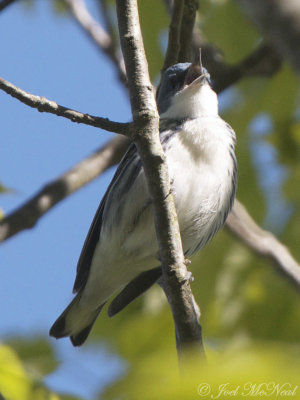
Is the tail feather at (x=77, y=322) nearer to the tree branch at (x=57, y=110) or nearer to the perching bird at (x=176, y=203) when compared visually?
the perching bird at (x=176, y=203)

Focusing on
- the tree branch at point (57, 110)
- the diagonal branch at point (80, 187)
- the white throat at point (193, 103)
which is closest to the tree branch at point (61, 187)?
the diagonal branch at point (80, 187)

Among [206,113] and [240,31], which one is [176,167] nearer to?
[206,113]

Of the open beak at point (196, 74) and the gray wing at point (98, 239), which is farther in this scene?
the open beak at point (196, 74)

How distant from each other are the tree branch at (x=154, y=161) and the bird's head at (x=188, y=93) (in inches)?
67.7

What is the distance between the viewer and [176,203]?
4.08 m

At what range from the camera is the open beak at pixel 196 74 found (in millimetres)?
4477

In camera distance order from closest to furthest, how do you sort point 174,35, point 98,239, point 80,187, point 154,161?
1. point 154,161
2. point 174,35
3. point 80,187
4. point 98,239

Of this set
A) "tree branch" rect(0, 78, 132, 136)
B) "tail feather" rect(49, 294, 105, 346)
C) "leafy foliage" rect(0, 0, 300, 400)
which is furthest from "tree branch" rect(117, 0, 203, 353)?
"tail feather" rect(49, 294, 105, 346)

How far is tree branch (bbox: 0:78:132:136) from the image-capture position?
2639mm

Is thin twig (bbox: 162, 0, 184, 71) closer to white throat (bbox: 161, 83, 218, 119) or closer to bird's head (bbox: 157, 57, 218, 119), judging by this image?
bird's head (bbox: 157, 57, 218, 119)

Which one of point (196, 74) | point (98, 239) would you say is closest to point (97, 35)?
point (196, 74)

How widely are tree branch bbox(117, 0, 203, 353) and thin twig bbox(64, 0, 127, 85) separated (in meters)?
2.26

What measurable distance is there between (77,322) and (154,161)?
2.31 metres

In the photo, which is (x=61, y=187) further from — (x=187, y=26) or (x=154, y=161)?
(x=154, y=161)
